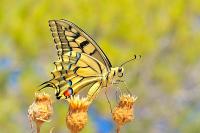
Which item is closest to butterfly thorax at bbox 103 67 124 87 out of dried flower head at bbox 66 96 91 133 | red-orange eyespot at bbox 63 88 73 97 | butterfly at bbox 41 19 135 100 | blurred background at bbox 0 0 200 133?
butterfly at bbox 41 19 135 100

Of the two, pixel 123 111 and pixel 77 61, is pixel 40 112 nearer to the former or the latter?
pixel 123 111

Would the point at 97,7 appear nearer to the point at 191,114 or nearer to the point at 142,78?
the point at 142,78

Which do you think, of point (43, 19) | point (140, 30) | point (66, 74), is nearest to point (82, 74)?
point (66, 74)

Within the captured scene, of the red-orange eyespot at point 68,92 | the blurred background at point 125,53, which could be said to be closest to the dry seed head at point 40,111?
the red-orange eyespot at point 68,92

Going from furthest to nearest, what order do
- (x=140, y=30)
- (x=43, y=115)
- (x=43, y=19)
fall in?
(x=140, y=30)
(x=43, y=19)
(x=43, y=115)

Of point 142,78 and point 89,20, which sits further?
point 142,78

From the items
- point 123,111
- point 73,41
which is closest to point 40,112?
point 123,111
